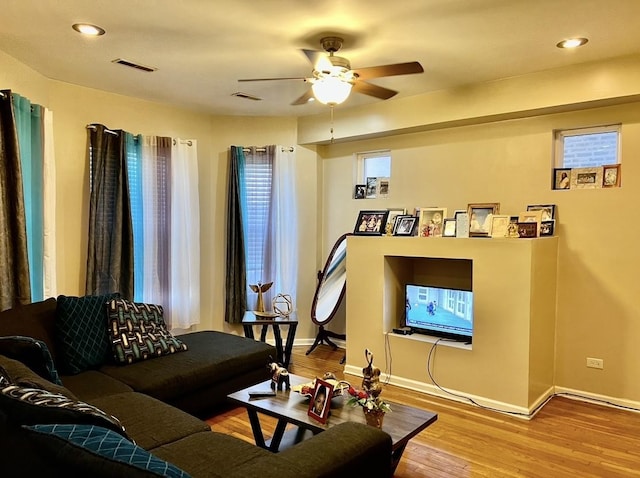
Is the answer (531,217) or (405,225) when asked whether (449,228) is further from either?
(531,217)

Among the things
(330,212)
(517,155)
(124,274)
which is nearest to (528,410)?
(517,155)

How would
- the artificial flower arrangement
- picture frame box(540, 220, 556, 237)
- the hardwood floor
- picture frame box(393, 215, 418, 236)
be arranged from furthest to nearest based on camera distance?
picture frame box(393, 215, 418, 236), picture frame box(540, 220, 556, 237), the hardwood floor, the artificial flower arrangement

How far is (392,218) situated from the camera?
4.88m

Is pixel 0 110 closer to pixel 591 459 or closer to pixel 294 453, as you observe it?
pixel 294 453

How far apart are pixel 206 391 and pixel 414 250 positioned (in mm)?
2069

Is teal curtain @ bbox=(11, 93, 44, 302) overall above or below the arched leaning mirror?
above

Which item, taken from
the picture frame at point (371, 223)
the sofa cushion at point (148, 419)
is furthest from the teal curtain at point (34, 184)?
the picture frame at point (371, 223)

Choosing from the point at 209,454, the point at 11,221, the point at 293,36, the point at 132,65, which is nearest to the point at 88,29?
the point at 132,65

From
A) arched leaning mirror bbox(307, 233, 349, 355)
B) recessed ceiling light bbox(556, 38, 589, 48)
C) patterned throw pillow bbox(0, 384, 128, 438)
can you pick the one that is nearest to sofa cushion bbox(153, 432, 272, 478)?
patterned throw pillow bbox(0, 384, 128, 438)

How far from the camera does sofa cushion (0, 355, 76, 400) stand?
1.87m

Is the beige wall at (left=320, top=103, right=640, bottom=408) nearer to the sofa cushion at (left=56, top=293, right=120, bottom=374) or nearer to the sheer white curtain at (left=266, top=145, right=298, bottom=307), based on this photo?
the sheer white curtain at (left=266, top=145, right=298, bottom=307)

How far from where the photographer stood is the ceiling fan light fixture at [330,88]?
3.00 metres

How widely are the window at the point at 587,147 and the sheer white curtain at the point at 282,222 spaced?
2.79m

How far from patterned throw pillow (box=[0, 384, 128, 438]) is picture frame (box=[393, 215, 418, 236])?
3383 mm
